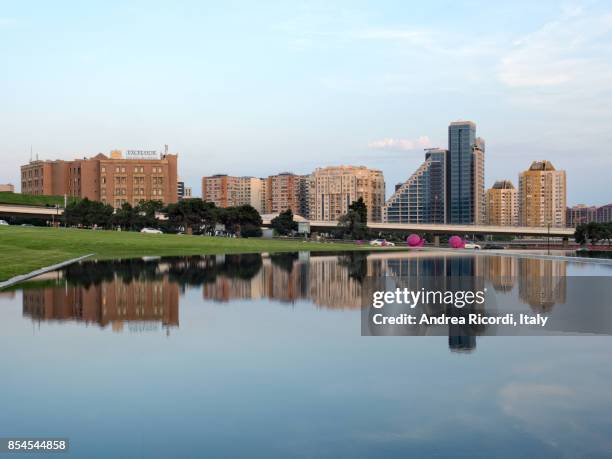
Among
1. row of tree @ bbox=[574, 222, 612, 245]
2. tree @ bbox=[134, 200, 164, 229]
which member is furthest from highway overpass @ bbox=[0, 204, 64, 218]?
row of tree @ bbox=[574, 222, 612, 245]

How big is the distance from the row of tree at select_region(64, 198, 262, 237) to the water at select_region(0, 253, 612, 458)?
10676 centimetres

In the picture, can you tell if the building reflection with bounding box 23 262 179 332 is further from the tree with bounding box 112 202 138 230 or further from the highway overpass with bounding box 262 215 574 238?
the highway overpass with bounding box 262 215 574 238

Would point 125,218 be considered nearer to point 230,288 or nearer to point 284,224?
point 284,224

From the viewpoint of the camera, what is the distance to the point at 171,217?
131500mm

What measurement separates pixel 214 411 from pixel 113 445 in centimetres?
206

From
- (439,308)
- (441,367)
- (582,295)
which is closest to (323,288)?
(439,308)

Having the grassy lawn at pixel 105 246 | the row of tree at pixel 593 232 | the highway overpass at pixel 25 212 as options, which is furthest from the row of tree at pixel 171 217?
the row of tree at pixel 593 232

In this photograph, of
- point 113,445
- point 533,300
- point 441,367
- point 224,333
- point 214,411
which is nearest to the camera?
point 113,445

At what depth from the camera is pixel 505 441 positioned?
967 centimetres

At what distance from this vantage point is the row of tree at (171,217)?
12781 cm

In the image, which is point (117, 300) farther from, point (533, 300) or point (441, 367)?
point (533, 300)

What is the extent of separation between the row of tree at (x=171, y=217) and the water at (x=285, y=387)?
107 metres

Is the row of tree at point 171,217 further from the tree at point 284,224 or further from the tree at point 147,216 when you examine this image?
the tree at point 284,224

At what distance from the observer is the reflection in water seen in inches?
875
